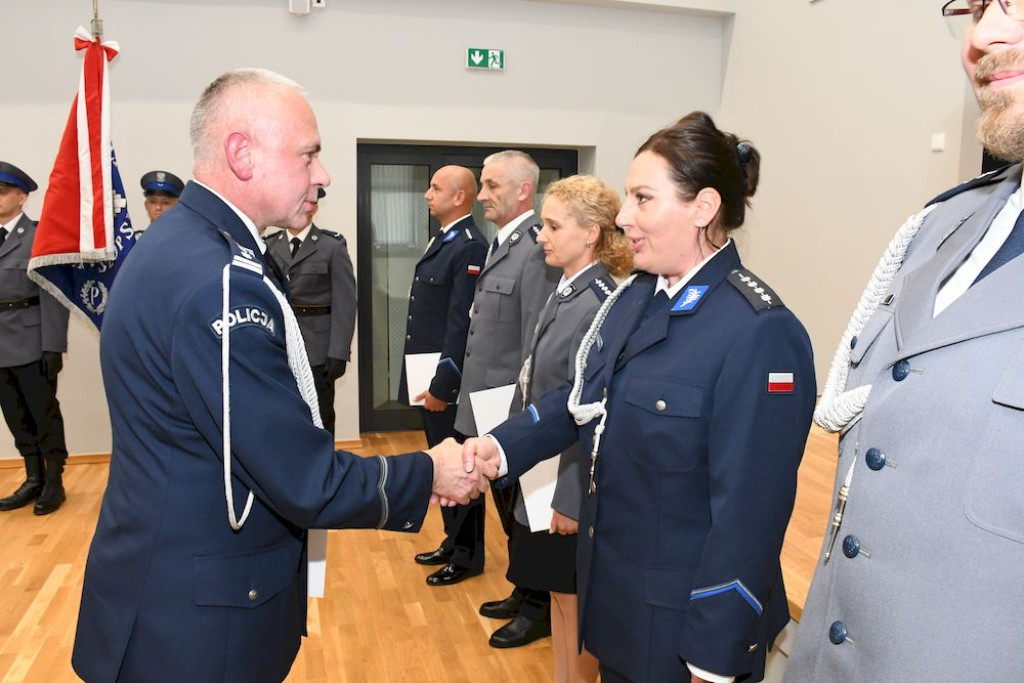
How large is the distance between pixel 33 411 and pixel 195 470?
3.69 meters

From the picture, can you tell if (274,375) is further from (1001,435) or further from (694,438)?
(1001,435)

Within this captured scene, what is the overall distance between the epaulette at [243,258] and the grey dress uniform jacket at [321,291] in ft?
10.0

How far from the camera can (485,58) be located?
5.53 metres

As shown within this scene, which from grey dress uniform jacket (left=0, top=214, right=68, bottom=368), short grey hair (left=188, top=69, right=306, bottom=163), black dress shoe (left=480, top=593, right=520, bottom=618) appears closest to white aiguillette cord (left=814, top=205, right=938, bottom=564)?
short grey hair (left=188, top=69, right=306, bottom=163)

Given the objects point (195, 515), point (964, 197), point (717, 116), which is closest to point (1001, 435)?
point (964, 197)

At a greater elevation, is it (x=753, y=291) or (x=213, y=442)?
(x=753, y=291)

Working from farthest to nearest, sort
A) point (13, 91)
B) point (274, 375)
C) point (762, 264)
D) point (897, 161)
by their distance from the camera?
point (762, 264)
point (13, 91)
point (897, 161)
point (274, 375)

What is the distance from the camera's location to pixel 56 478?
4.36 meters

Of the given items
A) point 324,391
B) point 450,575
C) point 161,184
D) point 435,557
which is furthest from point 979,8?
point 161,184

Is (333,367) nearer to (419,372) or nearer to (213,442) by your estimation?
(419,372)

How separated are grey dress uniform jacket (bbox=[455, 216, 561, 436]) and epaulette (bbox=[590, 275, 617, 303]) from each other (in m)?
0.55

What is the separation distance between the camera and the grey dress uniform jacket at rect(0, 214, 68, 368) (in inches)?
165

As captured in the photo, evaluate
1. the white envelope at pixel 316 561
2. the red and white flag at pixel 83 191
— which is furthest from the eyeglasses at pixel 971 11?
the red and white flag at pixel 83 191

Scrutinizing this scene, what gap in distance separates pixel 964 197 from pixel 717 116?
5.27 meters
